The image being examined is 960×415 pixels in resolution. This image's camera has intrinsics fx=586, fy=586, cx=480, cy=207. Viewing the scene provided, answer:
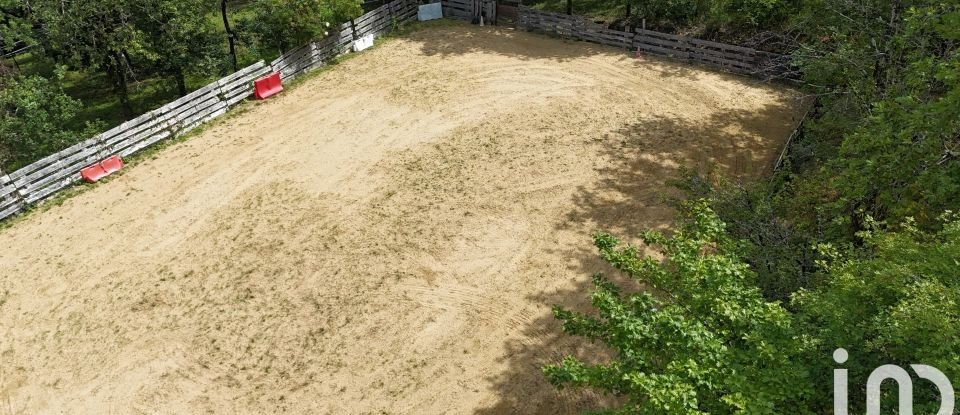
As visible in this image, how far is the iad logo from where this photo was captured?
223 inches

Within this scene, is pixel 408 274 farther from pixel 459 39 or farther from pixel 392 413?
pixel 459 39

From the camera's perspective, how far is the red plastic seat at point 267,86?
21922mm

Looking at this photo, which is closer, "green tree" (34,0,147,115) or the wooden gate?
"green tree" (34,0,147,115)

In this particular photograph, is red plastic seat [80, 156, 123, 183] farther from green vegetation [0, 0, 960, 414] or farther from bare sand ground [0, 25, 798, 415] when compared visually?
green vegetation [0, 0, 960, 414]

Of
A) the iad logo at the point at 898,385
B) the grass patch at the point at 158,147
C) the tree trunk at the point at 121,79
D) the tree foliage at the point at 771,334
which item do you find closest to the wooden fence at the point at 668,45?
the grass patch at the point at 158,147

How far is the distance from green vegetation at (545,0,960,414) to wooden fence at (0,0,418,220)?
16243 mm

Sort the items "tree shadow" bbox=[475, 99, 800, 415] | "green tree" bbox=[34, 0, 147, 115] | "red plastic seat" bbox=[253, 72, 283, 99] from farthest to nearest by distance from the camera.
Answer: "red plastic seat" bbox=[253, 72, 283, 99] → "green tree" bbox=[34, 0, 147, 115] → "tree shadow" bbox=[475, 99, 800, 415]

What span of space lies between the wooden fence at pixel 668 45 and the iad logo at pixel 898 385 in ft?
54.6

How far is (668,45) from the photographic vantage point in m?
24.1

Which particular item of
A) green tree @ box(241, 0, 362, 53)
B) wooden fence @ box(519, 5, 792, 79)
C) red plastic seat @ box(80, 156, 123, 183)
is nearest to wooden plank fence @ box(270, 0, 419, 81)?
green tree @ box(241, 0, 362, 53)

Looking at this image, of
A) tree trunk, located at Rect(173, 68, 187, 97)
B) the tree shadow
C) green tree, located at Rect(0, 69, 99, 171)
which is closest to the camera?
the tree shadow

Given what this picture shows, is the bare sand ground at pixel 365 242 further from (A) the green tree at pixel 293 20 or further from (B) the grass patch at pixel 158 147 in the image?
(A) the green tree at pixel 293 20

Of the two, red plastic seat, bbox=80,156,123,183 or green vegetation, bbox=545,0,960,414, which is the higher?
green vegetation, bbox=545,0,960,414

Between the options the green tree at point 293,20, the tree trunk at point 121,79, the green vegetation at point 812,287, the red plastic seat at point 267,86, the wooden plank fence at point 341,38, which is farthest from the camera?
the wooden plank fence at point 341,38
